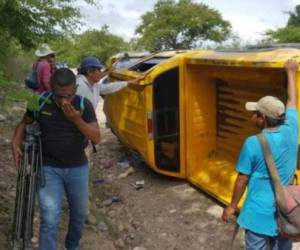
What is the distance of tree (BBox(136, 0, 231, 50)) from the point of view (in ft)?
181

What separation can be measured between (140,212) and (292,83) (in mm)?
3179

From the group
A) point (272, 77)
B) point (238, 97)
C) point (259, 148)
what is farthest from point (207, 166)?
point (259, 148)

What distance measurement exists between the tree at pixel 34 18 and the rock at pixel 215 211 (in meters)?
2.94

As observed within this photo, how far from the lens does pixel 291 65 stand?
537 cm

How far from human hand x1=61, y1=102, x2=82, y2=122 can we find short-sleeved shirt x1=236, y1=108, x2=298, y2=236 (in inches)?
49.4

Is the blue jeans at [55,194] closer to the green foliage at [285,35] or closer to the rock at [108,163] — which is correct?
the rock at [108,163]

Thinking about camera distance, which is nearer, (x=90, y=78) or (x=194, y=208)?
(x=90, y=78)

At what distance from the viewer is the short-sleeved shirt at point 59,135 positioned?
14.6 feet

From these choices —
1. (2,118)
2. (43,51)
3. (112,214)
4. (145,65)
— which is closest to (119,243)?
Answer: (112,214)

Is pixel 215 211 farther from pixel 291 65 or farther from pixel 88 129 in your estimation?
pixel 88 129

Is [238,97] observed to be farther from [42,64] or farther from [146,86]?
[42,64]

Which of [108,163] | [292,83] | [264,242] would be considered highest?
[292,83]

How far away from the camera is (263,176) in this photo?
390 cm

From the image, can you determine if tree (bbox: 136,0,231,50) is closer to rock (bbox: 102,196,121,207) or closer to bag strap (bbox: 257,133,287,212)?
rock (bbox: 102,196,121,207)
